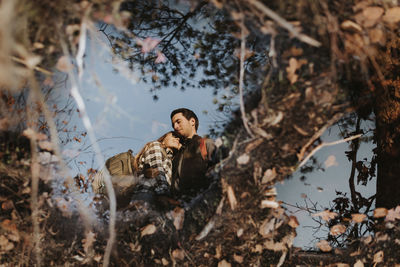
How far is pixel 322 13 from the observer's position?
49.4 inches

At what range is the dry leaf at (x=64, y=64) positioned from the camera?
1.18 meters

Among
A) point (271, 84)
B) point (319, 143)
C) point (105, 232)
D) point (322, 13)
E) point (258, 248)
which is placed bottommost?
point (258, 248)

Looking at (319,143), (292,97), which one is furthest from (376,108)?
(292,97)

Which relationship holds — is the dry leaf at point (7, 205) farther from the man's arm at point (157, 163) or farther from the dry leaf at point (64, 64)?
the man's arm at point (157, 163)

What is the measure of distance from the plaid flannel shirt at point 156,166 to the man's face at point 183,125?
27 cm

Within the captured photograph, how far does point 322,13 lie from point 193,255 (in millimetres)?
1386

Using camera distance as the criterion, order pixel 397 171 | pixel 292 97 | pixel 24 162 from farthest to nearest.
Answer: pixel 397 171
pixel 24 162
pixel 292 97

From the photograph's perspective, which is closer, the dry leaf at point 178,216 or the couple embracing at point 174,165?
the dry leaf at point 178,216

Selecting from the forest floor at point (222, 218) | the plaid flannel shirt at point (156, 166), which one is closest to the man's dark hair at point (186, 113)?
the plaid flannel shirt at point (156, 166)

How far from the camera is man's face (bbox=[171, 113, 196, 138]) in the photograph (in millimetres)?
3303

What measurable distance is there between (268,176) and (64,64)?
1.07 metres

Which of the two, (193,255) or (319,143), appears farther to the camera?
(193,255)

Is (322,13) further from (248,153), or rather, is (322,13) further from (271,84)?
(248,153)

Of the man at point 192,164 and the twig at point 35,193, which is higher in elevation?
the man at point 192,164
